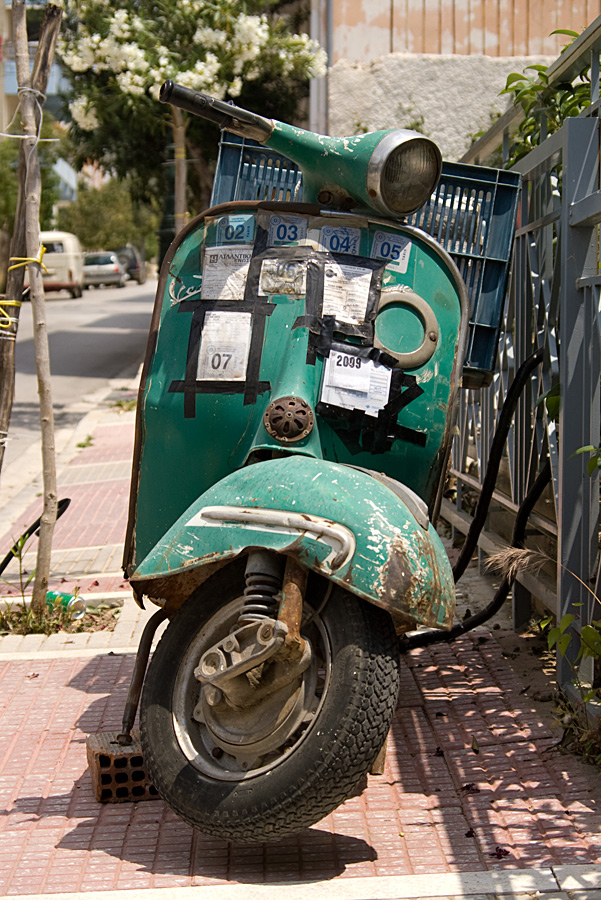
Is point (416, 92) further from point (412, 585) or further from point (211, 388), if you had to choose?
point (412, 585)

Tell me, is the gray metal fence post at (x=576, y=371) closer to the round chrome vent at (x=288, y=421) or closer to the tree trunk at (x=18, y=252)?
the round chrome vent at (x=288, y=421)

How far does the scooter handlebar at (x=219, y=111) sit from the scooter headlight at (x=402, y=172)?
385mm

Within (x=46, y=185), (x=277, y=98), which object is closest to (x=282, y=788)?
(x=277, y=98)

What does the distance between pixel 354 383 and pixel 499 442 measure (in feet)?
3.54

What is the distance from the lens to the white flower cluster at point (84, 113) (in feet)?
34.8

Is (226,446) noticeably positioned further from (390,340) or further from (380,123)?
(380,123)

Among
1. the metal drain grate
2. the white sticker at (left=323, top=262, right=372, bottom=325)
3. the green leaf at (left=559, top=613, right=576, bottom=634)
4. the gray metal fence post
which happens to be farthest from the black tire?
the gray metal fence post

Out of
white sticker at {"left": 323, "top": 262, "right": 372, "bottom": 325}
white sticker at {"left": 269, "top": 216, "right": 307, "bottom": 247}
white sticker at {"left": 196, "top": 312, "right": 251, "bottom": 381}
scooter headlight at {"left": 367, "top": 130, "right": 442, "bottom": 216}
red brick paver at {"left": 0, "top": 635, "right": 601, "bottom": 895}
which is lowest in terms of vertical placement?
red brick paver at {"left": 0, "top": 635, "right": 601, "bottom": 895}

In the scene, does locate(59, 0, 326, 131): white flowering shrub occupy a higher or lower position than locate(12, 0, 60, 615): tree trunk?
higher

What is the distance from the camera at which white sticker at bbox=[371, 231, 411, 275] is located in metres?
3.33

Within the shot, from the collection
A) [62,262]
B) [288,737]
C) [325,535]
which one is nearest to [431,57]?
[325,535]

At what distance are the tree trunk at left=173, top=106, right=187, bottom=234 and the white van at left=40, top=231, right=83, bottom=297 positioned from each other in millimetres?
25336

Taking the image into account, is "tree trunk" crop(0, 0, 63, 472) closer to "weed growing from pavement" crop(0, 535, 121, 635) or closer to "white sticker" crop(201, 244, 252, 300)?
"weed growing from pavement" crop(0, 535, 121, 635)

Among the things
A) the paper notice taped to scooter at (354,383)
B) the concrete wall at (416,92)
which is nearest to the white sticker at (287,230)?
the paper notice taped to scooter at (354,383)
